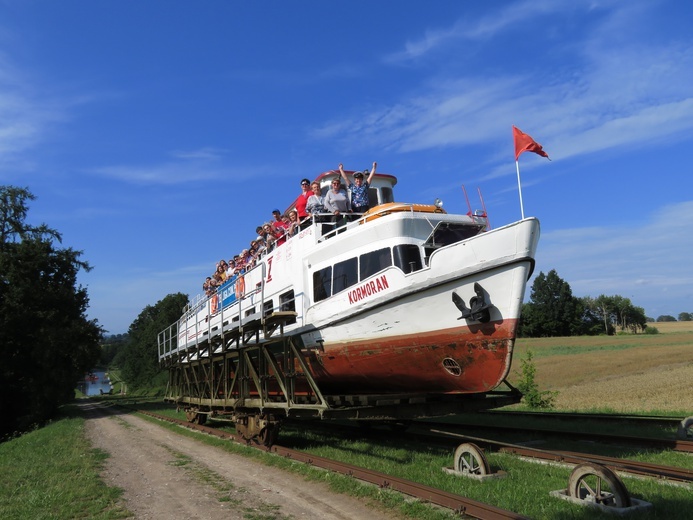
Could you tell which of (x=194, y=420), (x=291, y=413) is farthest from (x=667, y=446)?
(x=194, y=420)

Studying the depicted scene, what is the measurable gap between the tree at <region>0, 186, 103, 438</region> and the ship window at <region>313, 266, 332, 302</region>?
76.5 feet

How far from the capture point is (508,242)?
7.56 metres

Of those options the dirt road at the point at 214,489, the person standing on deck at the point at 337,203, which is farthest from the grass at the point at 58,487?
the person standing on deck at the point at 337,203

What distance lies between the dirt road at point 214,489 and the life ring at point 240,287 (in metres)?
4.21

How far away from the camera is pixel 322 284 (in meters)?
10.6

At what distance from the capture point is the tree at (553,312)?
10769cm

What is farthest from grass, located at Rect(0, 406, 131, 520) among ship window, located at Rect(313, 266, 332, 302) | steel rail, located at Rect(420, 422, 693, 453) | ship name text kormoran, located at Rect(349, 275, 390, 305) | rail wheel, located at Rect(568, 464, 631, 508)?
steel rail, located at Rect(420, 422, 693, 453)

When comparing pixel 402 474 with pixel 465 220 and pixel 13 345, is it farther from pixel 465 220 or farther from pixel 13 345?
pixel 13 345

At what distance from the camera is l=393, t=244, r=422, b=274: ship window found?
904cm

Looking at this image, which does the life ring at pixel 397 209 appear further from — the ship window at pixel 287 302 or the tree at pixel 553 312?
the tree at pixel 553 312

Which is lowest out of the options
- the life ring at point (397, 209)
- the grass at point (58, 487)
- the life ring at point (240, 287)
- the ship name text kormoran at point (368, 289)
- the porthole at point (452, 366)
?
the grass at point (58, 487)

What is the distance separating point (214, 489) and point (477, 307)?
4722mm

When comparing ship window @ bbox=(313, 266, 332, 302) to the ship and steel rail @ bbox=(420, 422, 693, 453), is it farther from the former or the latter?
steel rail @ bbox=(420, 422, 693, 453)

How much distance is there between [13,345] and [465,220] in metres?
28.3
